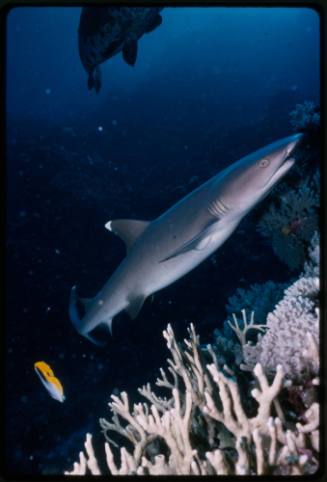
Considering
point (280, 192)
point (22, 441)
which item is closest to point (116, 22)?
point (280, 192)

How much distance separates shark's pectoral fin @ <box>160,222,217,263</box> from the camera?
270cm

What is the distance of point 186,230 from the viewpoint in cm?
286

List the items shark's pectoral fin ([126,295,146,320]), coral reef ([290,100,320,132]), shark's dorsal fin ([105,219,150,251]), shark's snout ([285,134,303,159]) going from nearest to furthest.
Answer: shark's snout ([285,134,303,159]) → shark's pectoral fin ([126,295,146,320]) → shark's dorsal fin ([105,219,150,251]) → coral reef ([290,100,320,132])

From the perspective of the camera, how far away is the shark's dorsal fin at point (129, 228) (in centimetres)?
334

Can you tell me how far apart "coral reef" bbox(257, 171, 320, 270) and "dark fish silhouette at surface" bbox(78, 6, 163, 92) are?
186 cm

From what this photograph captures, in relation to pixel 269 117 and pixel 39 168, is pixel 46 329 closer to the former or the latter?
pixel 39 168

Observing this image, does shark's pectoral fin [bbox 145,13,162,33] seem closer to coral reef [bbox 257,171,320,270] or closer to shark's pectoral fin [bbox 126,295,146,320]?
coral reef [bbox 257,171,320,270]

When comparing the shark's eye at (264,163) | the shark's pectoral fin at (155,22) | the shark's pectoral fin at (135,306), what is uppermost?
the shark's pectoral fin at (155,22)

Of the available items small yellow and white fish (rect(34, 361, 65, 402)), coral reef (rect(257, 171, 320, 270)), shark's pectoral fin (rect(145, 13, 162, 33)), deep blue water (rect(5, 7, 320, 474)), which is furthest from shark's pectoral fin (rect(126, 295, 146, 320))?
shark's pectoral fin (rect(145, 13, 162, 33))

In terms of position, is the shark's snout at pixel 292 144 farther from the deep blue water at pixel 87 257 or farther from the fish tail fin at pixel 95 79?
the fish tail fin at pixel 95 79

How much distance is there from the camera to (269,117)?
14.3m

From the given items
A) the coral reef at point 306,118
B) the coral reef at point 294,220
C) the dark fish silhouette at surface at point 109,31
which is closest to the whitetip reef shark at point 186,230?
the coral reef at point 294,220

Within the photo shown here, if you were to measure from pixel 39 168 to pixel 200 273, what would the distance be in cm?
623

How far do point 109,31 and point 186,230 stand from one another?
1.58 metres
